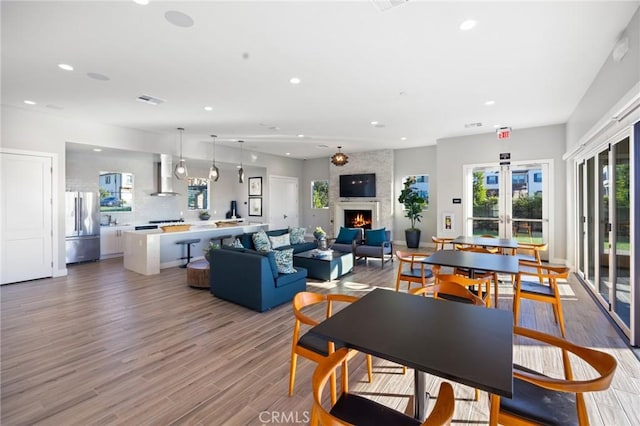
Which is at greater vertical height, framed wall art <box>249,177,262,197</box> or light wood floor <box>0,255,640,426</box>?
framed wall art <box>249,177,262,197</box>

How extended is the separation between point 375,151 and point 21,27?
29.3ft

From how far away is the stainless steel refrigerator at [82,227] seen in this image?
7051mm

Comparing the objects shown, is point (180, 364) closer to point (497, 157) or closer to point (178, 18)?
point (178, 18)

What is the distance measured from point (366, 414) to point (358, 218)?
955 cm

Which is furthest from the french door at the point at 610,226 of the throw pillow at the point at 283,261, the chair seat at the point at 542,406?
the throw pillow at the point at 283,261

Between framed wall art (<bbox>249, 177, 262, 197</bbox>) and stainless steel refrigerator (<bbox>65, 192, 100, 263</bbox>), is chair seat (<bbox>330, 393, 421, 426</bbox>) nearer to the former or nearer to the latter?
stainless steel refrigerator (<bbox>65, 192, 100, 263</bbox>)

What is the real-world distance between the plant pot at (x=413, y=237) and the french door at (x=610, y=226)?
14.0 ft

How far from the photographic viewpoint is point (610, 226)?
12.6 feet

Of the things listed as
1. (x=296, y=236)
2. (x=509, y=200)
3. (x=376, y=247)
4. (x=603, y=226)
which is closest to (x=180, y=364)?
(x=296, y=236)

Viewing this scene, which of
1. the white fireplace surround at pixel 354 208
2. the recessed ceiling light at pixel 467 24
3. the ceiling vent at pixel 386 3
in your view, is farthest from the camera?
the white fireplace surround at pixel 354 208

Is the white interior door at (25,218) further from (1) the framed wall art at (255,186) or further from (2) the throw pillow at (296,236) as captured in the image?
(1) the framed wall art at (255,186)

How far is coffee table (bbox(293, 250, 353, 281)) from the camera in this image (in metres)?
5.61

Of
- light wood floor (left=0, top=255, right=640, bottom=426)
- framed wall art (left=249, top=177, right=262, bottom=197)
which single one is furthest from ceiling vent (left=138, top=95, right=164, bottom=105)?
framed wall art (left=249, top=177, right=262, bottom=197)

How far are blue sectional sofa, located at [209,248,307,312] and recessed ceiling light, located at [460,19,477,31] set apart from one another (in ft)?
11.1
